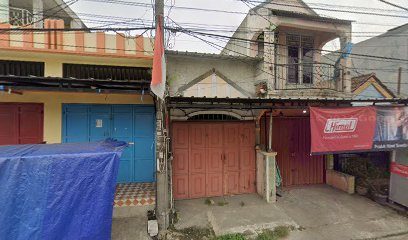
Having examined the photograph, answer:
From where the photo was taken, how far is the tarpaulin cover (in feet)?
10.7

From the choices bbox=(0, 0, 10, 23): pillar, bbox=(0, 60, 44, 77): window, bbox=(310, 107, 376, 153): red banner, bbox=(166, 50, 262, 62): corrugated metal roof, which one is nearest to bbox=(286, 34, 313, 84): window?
bbox=(166, 50, 262, 62): corrugated metal roof

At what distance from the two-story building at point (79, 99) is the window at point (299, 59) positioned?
584 cm

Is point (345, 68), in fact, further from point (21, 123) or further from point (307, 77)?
point (21, 123)

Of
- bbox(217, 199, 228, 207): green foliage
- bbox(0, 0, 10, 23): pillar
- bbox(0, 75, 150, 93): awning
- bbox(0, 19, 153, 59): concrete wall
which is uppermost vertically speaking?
bbox(0, 0, 10, 23): pillar

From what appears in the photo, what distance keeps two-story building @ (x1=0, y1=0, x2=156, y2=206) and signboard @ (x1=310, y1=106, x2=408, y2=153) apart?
5.17 meters

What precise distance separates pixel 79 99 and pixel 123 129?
5.47ft

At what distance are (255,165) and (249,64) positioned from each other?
400 cm

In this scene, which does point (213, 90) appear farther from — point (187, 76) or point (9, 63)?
point (9, 63)

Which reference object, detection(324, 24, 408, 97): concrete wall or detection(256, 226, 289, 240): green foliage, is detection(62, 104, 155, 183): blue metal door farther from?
detection(324, 24, 408, 97): concrete wall

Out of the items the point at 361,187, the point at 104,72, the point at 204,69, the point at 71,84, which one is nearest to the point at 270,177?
the point at 361,187

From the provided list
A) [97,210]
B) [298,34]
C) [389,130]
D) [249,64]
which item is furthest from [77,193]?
[298,34]

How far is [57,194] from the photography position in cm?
343

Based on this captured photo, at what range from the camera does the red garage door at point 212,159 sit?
7.10 m

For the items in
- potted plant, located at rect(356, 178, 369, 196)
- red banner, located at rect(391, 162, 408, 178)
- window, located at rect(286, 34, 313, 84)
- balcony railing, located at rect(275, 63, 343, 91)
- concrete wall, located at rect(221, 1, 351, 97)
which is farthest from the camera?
window, located at rect(286, 34, 313, 84)
